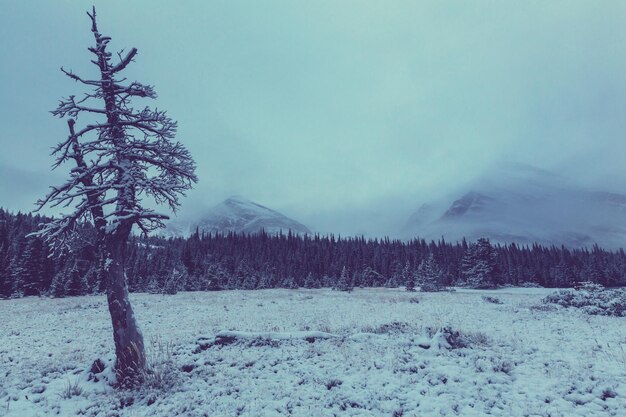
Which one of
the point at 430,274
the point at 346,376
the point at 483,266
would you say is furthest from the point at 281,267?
the point at 346,376

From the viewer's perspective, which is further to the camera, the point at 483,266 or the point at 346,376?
the point at 483,266

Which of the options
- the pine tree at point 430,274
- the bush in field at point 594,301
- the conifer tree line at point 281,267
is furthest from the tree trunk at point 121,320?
the pine tree at point 430,274

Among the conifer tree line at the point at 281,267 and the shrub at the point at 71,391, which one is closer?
the shrub at the point at 71,391

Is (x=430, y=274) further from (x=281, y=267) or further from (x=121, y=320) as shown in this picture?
(x=121, y=320)

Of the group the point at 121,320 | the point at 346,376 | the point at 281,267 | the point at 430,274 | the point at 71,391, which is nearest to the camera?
the point at 71,391

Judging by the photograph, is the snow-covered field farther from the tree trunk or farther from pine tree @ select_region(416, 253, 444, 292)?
pine tree @ select_region(416, 253, 444, 292)

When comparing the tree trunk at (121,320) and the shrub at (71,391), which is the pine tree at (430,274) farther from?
the shrub at (71,391)

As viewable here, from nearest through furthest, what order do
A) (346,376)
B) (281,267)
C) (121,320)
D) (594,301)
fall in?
(346,376)
(121,320)
(594,301)
(281,267)

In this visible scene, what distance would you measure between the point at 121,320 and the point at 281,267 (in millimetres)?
102227

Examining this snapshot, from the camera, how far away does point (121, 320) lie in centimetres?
1007

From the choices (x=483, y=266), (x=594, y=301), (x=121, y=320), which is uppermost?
(x=483, y=266)

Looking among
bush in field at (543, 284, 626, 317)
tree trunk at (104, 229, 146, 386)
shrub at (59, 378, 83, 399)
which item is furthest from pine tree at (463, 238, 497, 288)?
shrub at (59, 378, 83, 399)

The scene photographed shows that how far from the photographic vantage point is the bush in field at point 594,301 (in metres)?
21.6

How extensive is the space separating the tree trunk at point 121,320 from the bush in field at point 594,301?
25.9m
